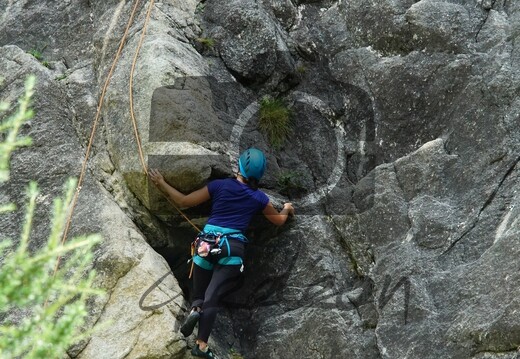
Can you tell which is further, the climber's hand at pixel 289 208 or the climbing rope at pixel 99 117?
the climber's hand at pixel 289 208

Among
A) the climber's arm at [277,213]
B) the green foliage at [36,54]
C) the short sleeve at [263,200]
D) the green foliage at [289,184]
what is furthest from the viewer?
the green foliage at [36,54]

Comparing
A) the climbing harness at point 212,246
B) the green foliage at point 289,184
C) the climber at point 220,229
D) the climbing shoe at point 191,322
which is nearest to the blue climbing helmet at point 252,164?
the climber at point 220,229

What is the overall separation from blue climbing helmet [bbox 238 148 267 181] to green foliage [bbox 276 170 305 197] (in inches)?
32.0

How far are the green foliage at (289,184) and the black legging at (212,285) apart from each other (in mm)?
1267

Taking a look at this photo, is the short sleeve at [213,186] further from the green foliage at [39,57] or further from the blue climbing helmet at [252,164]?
the green foliage at [39,57]

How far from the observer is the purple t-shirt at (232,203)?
352 inches

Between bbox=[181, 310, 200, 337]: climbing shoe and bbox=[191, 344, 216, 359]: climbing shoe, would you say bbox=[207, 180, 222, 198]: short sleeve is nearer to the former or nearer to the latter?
bbox=[181, 310, 200, 337]: climbing shoe

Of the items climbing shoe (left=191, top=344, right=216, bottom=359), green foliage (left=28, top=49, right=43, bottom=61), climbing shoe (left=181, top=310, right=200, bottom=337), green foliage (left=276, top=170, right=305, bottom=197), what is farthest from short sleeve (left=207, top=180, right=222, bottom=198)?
green foliage (left=28, top=49, right=43, bottom=61)

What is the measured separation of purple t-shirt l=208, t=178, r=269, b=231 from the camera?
29.3ft

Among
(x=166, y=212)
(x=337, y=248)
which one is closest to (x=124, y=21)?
(x=166, y=212)

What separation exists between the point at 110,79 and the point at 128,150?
3.52ft

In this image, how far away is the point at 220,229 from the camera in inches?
347

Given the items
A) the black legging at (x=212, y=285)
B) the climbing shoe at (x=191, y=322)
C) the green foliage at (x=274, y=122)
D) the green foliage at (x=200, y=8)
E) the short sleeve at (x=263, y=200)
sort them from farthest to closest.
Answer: the green foliage at (x=200, y=8), the green foliage at (x=274, y=122), the short sleeve at (x=263, y=200), the black legging at (x=212, y=285), the climbing shoe at (x=191, y=322)

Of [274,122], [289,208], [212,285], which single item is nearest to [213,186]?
[289,208]
